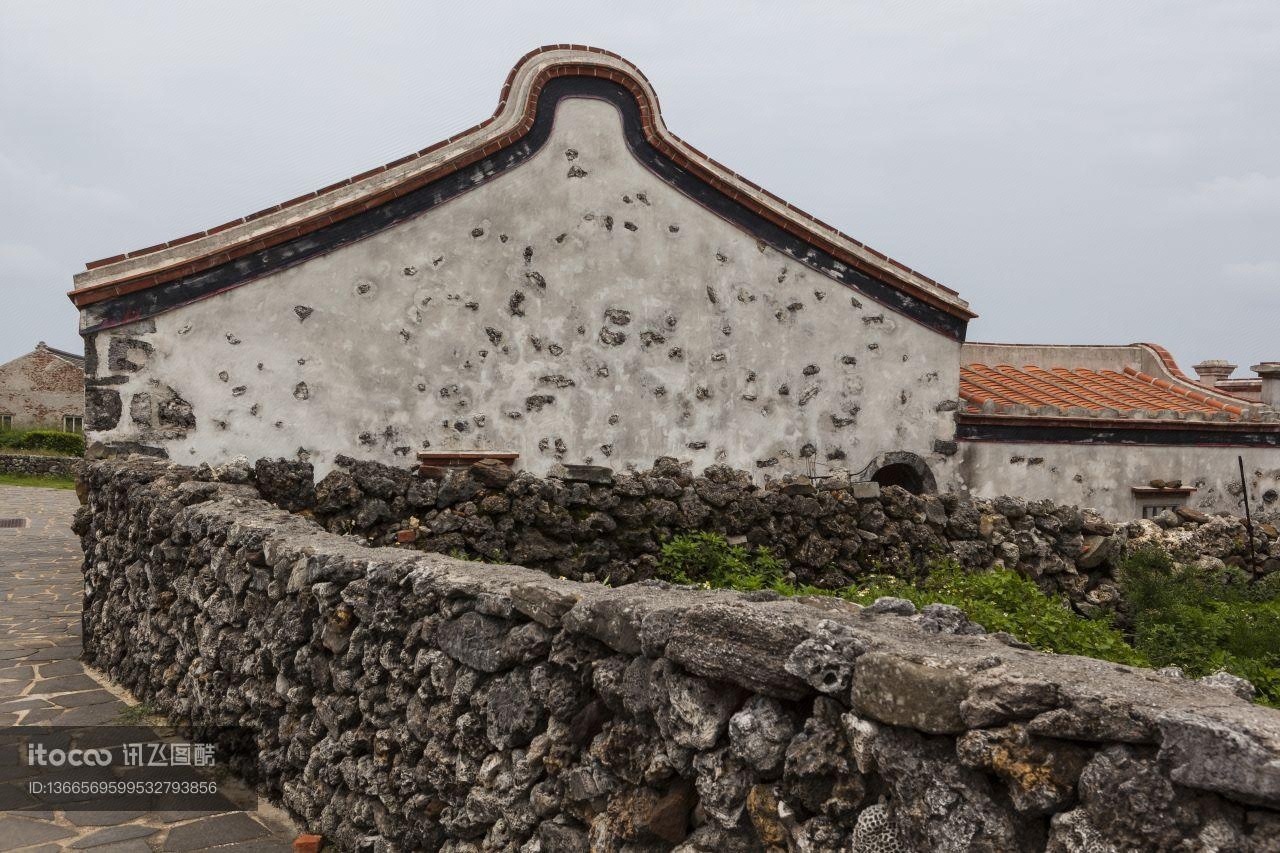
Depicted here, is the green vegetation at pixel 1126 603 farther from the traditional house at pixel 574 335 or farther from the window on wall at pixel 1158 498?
the window on wall at pixel 1158 498

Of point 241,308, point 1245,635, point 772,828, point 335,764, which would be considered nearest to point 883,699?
point 772,828

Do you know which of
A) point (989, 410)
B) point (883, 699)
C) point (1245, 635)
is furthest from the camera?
point (989, 410)

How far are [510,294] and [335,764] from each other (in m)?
5.93

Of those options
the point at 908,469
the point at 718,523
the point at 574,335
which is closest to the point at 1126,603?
the point at 908,469

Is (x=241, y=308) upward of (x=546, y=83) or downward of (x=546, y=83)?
downward

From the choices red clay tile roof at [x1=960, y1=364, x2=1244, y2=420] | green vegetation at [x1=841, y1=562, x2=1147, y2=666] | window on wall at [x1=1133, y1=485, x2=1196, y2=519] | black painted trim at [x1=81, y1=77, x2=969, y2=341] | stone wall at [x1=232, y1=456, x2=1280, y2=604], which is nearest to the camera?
green vegetation at [x1=841, y1=562, x2=1147, y2=666]

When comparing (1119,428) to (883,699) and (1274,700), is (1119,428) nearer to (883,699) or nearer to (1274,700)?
(1274,700)

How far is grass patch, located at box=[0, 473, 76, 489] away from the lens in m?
28.3

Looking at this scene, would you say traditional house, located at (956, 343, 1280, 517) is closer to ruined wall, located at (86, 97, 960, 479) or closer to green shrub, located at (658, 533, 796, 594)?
ruined wall, located at (86, 97, 960, 479)

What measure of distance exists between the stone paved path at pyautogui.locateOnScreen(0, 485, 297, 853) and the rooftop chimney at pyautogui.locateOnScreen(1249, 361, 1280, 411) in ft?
43.2

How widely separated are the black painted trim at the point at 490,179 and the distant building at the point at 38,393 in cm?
3642

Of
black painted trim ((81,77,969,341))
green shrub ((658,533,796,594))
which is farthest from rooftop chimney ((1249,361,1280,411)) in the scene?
green shrub ((658,533,796,594))

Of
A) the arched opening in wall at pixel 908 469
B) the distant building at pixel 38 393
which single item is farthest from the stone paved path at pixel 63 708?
the distant building at pixel 38 393

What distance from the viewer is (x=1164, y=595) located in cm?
807
